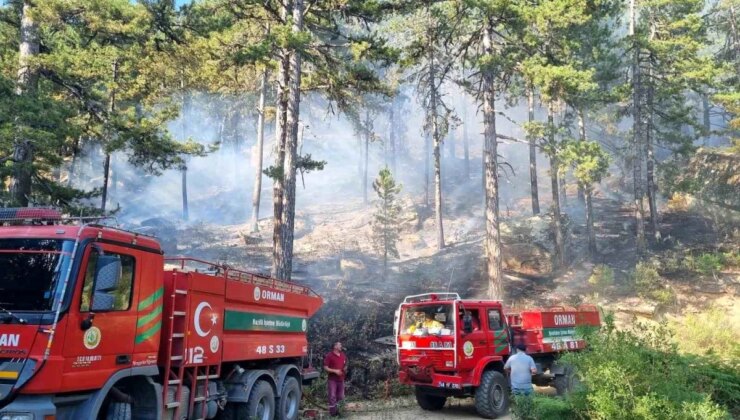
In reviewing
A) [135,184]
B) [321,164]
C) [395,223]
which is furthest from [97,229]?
[135,184]

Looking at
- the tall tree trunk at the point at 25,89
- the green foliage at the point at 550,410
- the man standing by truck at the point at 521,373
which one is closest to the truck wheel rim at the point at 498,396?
the man standing by truck at the point at 521,373

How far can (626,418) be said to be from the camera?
6.49 meters

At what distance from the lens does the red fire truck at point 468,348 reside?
37.1 feet

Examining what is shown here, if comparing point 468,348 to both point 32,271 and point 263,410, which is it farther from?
point 32,271

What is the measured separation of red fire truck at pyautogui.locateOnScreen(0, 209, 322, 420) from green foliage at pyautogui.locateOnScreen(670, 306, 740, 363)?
13.5 metres

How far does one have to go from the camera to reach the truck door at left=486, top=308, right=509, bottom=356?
12.1 m

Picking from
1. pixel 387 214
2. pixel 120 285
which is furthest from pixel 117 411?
pixel 387 214

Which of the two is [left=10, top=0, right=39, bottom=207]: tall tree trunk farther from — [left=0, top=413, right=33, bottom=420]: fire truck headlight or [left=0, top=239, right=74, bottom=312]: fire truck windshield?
[left=0, top=413, right=33, bottom=420]: fire truck headlight

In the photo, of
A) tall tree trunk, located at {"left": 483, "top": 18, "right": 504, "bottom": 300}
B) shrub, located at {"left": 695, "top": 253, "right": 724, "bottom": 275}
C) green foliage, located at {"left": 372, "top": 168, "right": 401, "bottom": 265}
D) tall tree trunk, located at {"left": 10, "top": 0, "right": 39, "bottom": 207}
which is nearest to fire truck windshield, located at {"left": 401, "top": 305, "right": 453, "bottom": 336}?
tall tree trunk, located at {"left": 483, "top": 18, "right": 504, "bottom": 300}

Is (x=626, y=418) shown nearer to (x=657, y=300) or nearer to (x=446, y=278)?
(x=657, y=300)

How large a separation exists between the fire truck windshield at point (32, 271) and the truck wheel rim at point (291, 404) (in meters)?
5.62

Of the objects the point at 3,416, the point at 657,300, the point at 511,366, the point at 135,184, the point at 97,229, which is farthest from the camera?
the point at 135,184

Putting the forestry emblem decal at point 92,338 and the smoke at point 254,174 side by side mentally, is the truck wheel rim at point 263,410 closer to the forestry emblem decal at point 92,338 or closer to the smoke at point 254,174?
the forestry emblem decal at point 92,338

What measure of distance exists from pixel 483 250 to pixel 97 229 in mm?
23675
